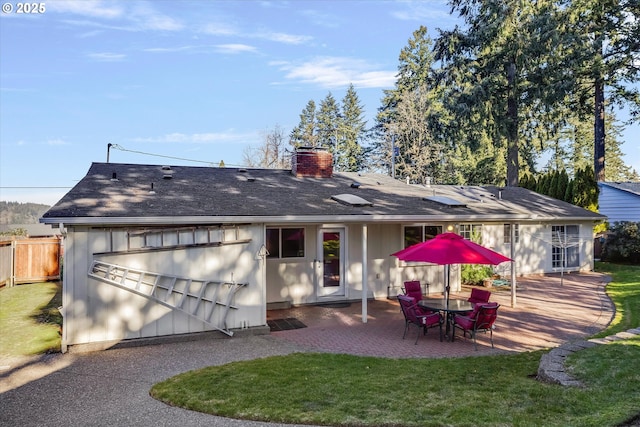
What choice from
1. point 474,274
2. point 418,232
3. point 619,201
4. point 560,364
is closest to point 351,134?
point 619,201

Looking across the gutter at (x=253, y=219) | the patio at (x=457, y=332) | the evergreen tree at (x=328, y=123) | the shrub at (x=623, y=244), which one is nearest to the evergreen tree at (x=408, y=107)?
the evergreen tree at (x=328, y=123)

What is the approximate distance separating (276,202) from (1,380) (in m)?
5.71

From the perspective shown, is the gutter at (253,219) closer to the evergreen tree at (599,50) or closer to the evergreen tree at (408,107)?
the evergreen tree at (599,50)

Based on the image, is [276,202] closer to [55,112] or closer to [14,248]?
[14,248]

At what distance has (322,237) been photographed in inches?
448

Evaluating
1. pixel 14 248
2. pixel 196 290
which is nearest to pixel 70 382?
pixel 196 290

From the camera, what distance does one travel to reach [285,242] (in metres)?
11.0

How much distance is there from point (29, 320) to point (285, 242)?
6.28 metres

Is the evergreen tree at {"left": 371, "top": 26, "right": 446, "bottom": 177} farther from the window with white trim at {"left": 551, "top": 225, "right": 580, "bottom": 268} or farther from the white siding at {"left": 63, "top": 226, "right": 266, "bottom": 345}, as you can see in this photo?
the white siding at {"left": 63, "top": 226, "right": 266, "bottom": 345}

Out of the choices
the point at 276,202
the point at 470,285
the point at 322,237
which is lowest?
the point at 470,285

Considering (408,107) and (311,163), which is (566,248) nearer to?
(311,163)

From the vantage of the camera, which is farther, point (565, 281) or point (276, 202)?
point (565, 281)

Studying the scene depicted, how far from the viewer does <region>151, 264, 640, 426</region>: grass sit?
4.23m

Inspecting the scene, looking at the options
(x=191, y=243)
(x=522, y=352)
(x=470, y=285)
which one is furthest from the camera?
(x=470, y=285)
